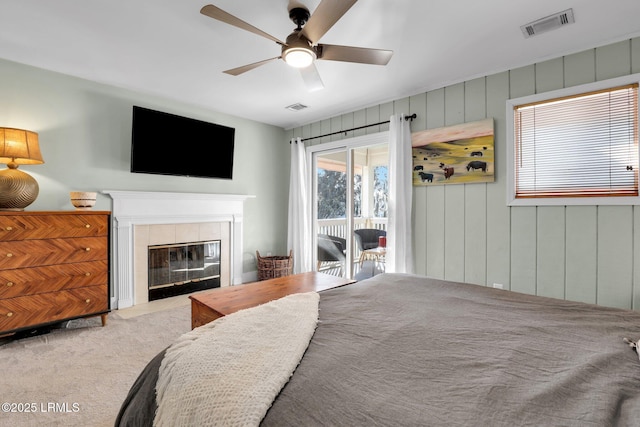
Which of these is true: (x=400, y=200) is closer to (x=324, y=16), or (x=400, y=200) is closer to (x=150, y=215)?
(x=324, y=16)

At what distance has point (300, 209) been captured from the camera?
4680 millimetres

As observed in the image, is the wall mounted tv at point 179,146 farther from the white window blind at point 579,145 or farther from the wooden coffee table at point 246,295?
the white window blind at point 579,145

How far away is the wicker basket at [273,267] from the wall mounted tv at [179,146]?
1.32 m

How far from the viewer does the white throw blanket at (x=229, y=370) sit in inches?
30.5

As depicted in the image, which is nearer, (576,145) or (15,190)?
(15,190)

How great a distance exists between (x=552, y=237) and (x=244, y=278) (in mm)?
3800

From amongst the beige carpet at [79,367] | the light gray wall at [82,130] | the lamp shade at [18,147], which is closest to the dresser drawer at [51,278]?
the beige carpet at [79,367]

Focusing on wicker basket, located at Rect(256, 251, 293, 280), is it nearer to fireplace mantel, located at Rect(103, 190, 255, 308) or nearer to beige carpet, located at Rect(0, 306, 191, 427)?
fireplace mantel, located at Rect(103, 190, 255, 308)

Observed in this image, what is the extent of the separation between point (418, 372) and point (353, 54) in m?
1.93

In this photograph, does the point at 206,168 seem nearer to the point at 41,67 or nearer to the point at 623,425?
the point at 41,67

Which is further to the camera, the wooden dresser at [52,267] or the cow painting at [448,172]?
the cow painting at [448,172]

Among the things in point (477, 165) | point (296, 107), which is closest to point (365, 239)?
point (477, 165)

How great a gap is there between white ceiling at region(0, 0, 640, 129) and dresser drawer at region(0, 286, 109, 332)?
2.10 m

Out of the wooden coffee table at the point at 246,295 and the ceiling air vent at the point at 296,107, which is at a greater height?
the ceiling air vent at the point at 296,107
